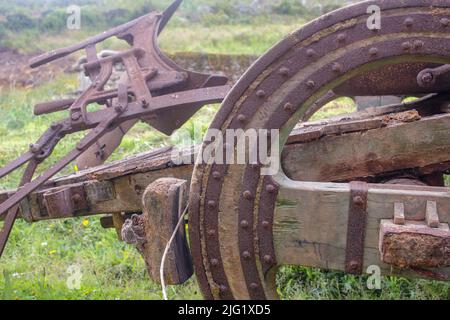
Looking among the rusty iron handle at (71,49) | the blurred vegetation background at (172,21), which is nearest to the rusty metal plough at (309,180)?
the rusty iron handle at (71,49)

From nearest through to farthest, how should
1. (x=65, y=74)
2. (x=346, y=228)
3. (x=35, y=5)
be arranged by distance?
(x=346, y=228), (x=65, y=74), (x=35, y=5)

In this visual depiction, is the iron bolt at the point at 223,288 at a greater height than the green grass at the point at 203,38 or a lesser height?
lesser

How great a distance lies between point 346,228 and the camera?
2070 millimetres

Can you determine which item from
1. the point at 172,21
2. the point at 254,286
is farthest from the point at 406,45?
the point at 172,21

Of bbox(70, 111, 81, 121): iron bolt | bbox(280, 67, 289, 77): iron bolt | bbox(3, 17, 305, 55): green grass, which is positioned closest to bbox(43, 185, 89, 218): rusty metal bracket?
bbox(70, 111, 81, 121): iron bolt

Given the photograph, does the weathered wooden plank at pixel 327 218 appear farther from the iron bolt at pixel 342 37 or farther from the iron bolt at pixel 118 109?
the iron bolt at pixel 118 109

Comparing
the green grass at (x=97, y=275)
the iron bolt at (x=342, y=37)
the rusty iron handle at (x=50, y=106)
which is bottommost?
the green grass at (x=97, y=275)

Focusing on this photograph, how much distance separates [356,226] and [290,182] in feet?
0.97

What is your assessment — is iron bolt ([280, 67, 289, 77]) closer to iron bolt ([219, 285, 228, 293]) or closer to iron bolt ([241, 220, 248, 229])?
iron bolt ([241, 220, 248, 229])

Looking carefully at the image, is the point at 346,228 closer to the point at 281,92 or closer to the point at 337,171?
the point at 337,171

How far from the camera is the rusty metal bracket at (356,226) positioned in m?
2.04

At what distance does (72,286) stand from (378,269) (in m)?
1.89

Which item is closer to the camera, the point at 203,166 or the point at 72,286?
the point at 203,166
